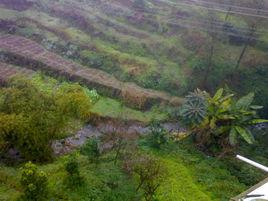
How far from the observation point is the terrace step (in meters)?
19.2

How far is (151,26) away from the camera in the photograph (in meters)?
23.9

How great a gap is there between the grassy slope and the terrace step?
3.48 metres

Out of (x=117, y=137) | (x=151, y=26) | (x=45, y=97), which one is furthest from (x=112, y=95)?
(x=151, y=26)

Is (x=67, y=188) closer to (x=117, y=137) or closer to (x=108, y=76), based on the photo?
(x=117, y=137)

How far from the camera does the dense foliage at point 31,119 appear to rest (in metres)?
13.4

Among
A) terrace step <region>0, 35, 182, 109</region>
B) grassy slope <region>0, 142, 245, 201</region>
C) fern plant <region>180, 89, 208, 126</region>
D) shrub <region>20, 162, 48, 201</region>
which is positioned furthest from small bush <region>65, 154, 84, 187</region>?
terrace step <region>0, 35, 182, 109</region>

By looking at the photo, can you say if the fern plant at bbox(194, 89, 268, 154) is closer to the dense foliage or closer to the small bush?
the dense foliage

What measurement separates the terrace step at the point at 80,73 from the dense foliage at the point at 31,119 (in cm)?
381

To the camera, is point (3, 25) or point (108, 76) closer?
point (108, 76)

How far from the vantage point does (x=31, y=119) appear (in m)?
13.6

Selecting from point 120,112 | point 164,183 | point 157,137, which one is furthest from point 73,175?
point 120,112

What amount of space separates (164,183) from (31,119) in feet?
16.3

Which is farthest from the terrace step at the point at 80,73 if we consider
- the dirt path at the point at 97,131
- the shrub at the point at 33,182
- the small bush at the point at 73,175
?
the shrub at the point at 33,182

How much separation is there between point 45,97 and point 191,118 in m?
5.75
